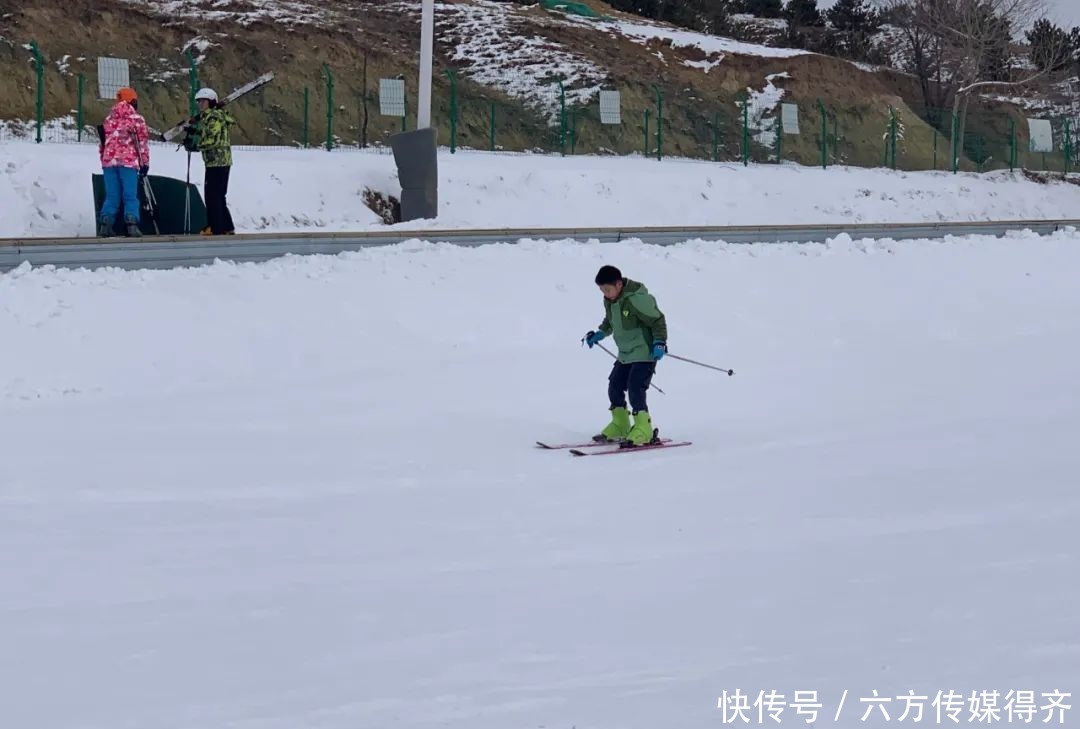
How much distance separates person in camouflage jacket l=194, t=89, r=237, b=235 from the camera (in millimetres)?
18031

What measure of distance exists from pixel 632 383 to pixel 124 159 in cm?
871

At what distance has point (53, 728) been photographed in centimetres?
520

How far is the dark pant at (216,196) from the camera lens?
18125mm

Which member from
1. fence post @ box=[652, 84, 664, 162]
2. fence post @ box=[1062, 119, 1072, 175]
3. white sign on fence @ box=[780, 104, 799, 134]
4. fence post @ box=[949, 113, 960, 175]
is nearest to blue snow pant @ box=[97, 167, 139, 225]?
fence post @ box=[652, 84, 664, 162]

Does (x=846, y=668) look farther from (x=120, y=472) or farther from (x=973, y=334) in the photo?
(x=973, y=334)

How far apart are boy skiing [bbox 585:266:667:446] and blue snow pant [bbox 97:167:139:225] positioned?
27.0 feet

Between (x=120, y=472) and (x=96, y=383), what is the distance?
2931 mm

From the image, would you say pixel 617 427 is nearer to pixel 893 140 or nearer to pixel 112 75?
pixel 112 75

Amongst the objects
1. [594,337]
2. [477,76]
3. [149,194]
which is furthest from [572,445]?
[477,76]

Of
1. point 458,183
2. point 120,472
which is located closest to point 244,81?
point 458,183

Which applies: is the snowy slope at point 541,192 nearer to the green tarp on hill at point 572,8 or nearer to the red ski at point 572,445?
the red ski at point 572,445

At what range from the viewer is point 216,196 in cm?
1814

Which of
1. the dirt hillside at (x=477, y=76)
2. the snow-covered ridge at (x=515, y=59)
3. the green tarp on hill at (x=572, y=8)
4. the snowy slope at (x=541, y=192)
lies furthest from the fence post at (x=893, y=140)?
the green tarp on hill at (x=572, y=8)

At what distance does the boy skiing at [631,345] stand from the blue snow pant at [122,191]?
8.23 m
